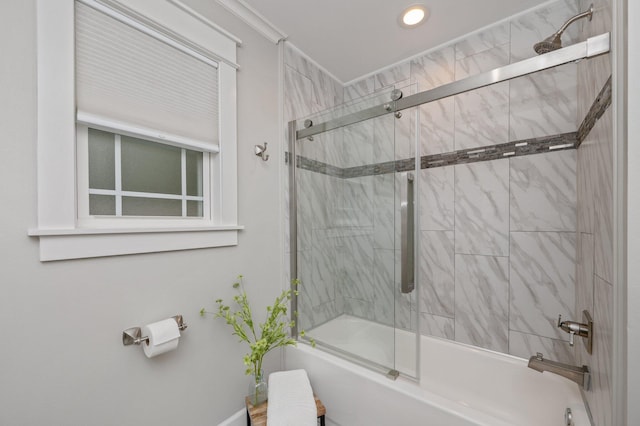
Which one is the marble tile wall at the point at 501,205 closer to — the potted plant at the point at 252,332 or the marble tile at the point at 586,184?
the marble tile at the point at 586,184

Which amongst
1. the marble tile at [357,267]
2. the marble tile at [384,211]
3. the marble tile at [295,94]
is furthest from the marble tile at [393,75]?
the marble tile at [357,267]

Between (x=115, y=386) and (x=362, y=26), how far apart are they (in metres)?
2.23

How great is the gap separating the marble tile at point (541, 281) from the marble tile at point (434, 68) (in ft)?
3.82

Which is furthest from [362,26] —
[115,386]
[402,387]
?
[115,386]

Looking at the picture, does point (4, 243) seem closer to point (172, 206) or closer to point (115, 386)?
point (172, 206)

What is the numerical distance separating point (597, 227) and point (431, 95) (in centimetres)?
84

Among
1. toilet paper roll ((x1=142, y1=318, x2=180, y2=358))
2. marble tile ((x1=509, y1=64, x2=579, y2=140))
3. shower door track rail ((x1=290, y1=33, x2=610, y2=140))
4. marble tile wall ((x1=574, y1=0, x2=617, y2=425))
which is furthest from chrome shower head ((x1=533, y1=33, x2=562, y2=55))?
toilet paper roll ((x1=142, y1=318, x2=180, y2=358))

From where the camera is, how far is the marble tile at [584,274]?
1.06 meters

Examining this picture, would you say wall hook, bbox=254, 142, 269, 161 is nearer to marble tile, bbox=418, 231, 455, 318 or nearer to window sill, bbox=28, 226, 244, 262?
window sill, bbox=28, 226, 244, 262

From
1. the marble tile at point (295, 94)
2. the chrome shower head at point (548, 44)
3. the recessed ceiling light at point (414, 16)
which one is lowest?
the chrome shower head at point (548, 44)

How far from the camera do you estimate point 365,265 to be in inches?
60.6

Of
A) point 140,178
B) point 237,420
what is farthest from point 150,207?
point 237,420

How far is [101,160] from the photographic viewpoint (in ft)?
3.33

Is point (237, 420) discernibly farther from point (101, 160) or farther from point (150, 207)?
point (101, 160)
